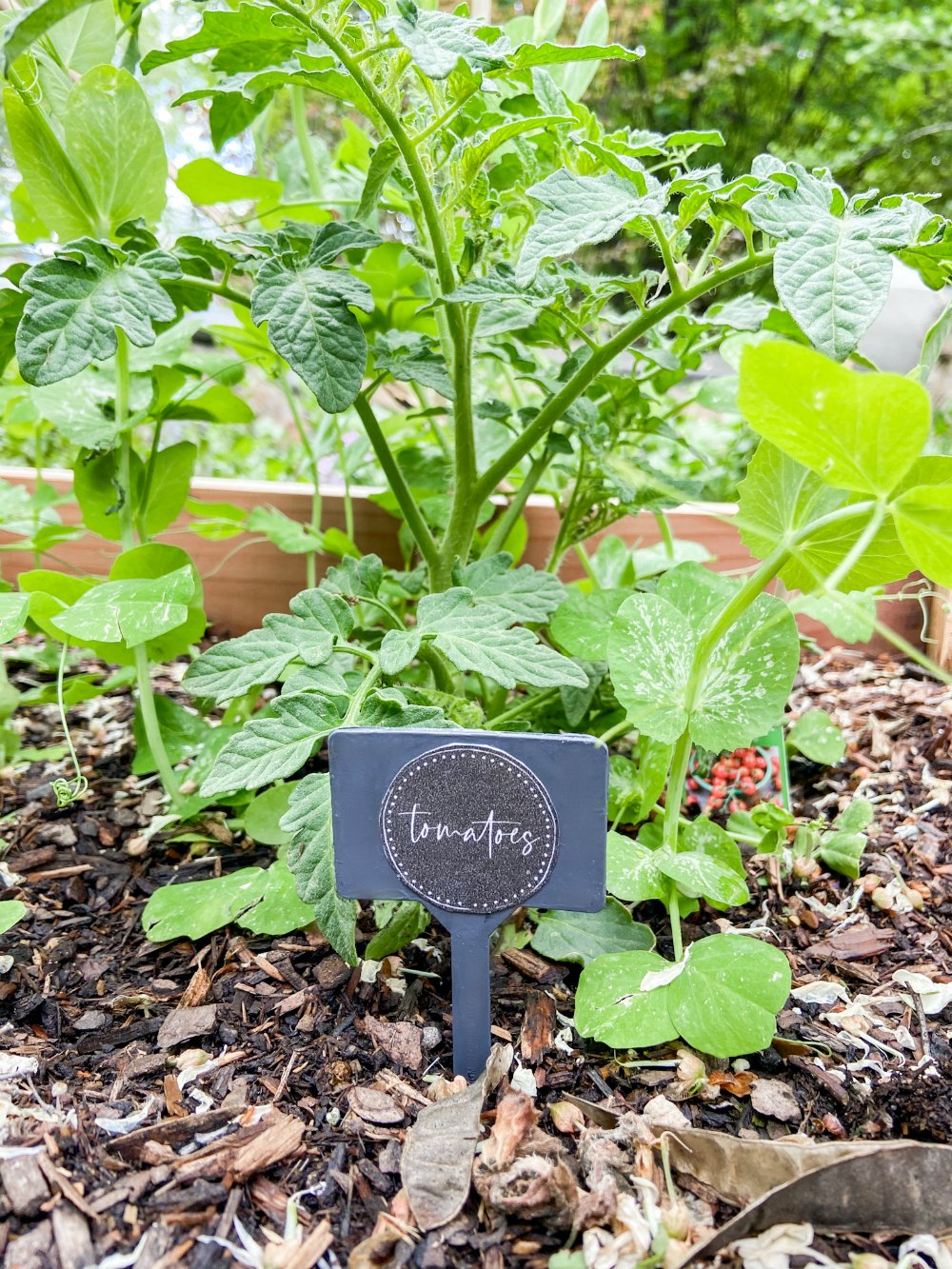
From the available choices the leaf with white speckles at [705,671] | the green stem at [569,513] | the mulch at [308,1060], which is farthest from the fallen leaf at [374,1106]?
the green stem at [569,513]

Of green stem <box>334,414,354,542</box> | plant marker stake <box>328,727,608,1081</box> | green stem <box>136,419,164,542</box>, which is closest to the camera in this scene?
plant marker stake <box>328,727,608,1081</box>

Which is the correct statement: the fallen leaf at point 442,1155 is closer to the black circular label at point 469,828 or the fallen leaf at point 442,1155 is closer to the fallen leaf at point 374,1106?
the fallen leaf at point 374,1106

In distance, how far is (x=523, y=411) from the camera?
92 centimetres

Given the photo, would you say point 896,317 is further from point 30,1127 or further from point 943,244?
point 30,1127

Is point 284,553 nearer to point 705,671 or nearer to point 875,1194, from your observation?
point 705,671

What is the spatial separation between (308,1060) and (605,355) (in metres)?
0.61

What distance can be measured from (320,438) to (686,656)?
76cm

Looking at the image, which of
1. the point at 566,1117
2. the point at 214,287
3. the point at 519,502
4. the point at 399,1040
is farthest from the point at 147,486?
the point at 566,1117

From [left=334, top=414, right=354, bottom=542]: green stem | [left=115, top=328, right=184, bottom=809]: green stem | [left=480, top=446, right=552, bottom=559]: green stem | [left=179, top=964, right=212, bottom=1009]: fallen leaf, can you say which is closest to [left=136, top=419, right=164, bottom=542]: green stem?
[left=115, top=328, right=184, bottom=809]: green stem

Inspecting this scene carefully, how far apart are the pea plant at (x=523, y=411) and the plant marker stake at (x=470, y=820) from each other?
0.03m

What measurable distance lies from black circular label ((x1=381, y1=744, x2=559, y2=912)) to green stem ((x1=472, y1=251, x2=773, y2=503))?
33 cm

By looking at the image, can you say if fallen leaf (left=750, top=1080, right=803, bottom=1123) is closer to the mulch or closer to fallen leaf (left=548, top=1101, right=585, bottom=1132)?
the mulch

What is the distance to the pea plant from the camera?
0.57 m

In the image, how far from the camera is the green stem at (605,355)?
26.6 inches
